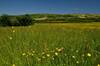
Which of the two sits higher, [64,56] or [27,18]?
[64,56]

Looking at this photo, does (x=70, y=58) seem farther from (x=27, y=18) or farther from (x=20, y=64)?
(x=27, y=18)

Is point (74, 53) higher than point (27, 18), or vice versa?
point (74, 53)

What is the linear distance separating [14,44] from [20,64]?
2995mm

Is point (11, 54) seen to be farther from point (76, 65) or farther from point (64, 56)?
point (76, 65)

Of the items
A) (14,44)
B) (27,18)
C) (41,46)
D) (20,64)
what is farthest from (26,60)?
(27,18)

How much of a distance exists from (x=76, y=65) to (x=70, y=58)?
839mm

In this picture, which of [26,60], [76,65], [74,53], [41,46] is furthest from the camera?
[41,46]

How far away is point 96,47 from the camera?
23.9 ft

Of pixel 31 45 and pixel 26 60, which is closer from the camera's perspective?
pixel 26 60

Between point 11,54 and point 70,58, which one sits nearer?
point 70,58

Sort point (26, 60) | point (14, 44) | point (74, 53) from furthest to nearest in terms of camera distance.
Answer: point (14, 44)
point (74, 53)
point (26, 60)

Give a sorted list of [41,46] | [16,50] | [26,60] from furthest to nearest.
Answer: [41,46]
[16,50]
[26,60]

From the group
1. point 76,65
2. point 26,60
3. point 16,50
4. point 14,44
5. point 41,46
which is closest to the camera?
point 76,65

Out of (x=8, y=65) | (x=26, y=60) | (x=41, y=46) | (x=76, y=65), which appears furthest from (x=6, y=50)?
(x=76, y=65)
